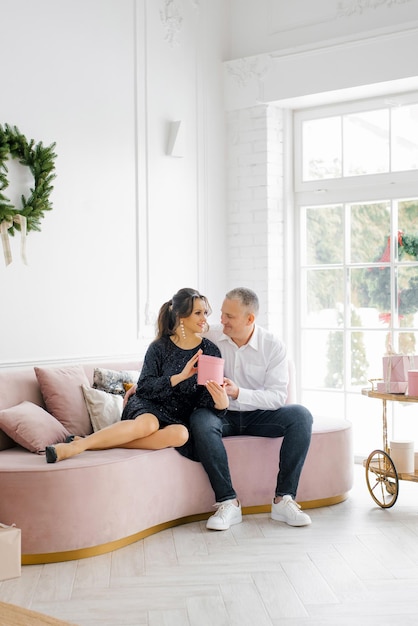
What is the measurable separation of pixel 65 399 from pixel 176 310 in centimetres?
69

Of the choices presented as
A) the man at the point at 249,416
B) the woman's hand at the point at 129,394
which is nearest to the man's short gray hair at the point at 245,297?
the man at the point at 249,416

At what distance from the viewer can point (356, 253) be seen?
5.38 metres

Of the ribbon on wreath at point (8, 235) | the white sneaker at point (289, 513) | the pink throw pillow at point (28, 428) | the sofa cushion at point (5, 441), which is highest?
the ribbon on wreath at point (8, 235)

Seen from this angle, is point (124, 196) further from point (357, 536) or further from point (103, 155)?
point (357, 536)

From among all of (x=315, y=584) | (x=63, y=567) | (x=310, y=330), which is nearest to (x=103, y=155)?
(x=310, y=330)

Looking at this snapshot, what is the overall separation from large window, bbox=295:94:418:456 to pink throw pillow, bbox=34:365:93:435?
1.92m

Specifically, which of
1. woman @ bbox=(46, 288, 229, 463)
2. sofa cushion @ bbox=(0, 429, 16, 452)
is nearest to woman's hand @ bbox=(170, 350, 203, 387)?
woman @ bbox=(46, 288, 229, 463)

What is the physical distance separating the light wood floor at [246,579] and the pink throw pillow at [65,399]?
2.29ft

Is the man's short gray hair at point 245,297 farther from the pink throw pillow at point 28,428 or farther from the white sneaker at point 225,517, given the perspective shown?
the pink throw pillow at point 28,428

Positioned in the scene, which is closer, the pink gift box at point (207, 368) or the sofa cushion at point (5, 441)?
the pink gift box at point (207, 368)

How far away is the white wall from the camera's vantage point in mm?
4363

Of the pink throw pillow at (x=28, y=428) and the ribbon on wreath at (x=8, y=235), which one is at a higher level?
the ribbon on wreath at (x=8, y=235)

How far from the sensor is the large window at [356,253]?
5.16 metres

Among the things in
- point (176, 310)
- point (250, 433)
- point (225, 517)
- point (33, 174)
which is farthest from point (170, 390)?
point (33, 174)
